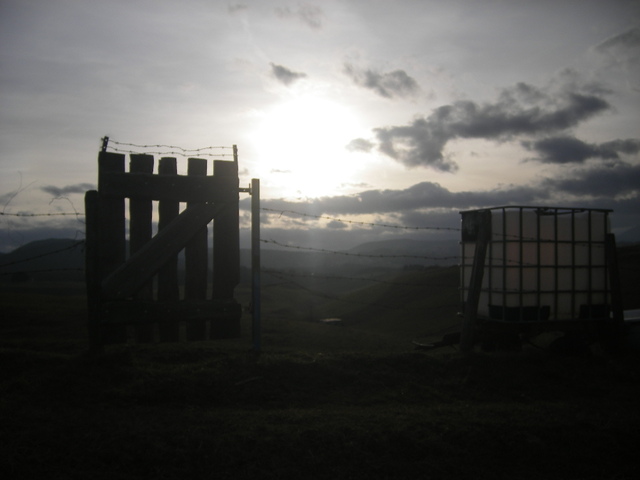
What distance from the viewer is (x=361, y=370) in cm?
776

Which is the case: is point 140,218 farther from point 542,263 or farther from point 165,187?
point 542,263

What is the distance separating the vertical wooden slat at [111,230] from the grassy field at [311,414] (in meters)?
0.30

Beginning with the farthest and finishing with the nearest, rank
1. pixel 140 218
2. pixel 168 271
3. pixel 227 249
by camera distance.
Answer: pixel 227 249 < pixel 168 271 < pixel 140 218

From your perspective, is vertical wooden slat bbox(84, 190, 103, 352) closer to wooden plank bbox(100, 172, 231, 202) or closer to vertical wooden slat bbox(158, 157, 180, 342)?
wooden plank bbox(100, 172, 231, 202)

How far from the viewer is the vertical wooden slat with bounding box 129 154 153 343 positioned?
24.8 feet

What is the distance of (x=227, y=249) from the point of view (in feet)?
26.2

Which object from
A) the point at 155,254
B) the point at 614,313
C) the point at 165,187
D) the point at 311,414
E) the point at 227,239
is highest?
the point at 165,187

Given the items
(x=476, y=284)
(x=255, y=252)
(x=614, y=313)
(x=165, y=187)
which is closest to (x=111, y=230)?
(x=165, y=187)

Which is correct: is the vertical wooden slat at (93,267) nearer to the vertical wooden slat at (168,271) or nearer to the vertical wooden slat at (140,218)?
the vertical wooden slat at (140,218)

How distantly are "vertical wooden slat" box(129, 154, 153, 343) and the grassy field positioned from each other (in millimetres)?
1022

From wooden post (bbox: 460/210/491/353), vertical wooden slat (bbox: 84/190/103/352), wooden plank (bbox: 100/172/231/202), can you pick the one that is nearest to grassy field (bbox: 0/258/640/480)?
vertical wooden slat (bbox: 84/190/103/352)

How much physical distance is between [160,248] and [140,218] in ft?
2.01

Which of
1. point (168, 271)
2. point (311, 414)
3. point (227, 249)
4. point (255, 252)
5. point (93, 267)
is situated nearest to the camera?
point (311, 414)

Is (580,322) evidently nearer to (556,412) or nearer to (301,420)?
(556,412)
